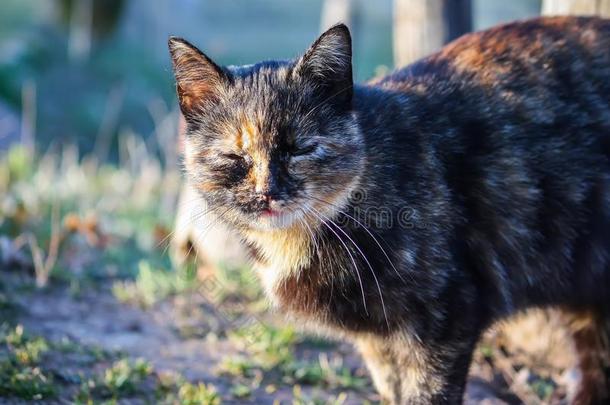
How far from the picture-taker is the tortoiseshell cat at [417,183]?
2926mm

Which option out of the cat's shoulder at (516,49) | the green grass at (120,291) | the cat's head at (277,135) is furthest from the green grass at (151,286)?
the cat's shoulder at (516,49)

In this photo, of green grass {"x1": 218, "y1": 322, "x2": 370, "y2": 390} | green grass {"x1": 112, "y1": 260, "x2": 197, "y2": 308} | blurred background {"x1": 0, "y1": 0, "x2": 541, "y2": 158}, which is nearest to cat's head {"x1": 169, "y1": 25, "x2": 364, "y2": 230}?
green grass {"x1": 218, "y1": 322, "x2": 370, "y2": 390}

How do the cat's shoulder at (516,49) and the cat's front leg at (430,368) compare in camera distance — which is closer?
the cat's front leg at (430,368)

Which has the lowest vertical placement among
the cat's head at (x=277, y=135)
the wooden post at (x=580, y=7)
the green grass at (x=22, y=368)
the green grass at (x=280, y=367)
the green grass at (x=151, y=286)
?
the green grass at (x=280, y=367)

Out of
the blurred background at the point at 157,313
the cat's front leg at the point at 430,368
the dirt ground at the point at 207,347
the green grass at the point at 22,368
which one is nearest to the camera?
the cat's front leg at the point at 430,368

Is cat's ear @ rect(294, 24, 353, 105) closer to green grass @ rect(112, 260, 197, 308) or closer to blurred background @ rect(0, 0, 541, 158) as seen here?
green grass @ rect(112, 260, 197, 308)

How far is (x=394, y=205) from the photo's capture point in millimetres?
2982

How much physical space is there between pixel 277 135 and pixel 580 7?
2.24 metres

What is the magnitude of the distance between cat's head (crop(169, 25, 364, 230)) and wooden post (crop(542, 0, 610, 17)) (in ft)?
6.20

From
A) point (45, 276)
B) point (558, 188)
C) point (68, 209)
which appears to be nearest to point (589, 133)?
point (558, 188)

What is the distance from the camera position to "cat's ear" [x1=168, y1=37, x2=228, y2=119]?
302 cm

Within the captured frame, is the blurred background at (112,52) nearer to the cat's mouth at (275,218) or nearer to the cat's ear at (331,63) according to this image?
the cat's ear at (331,63)

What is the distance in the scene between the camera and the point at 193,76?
121 inches

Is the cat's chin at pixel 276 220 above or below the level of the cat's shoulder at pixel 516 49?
below
